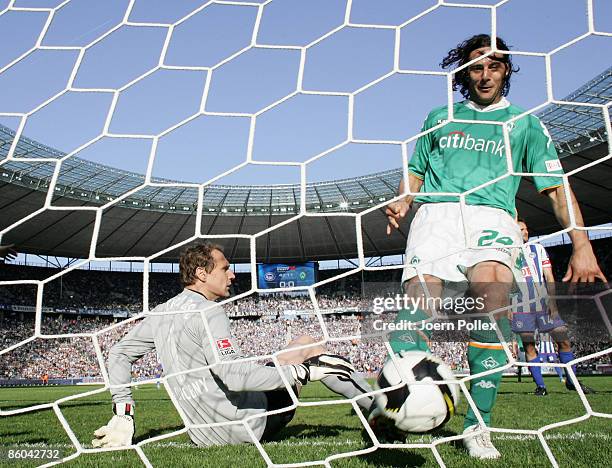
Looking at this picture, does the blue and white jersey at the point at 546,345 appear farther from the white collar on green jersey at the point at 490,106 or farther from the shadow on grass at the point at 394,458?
the shadow on grass at the point at 394,458

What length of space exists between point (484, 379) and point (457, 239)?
540 millimetres

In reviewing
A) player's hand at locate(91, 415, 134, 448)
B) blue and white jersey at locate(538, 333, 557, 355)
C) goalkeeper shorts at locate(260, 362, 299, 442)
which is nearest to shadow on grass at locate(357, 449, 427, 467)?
goalkeeper shorts at locate(260, 362, 299, 442)

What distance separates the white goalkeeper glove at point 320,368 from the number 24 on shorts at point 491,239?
0.81 meters

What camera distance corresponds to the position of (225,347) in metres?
2.08

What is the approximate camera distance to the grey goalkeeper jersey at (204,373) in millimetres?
2117

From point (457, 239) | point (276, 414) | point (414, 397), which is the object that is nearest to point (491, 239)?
point (457, 239)

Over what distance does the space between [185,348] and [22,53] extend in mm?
1298

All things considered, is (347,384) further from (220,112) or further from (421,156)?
(220,112)

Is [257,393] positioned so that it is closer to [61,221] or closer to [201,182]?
[201,182]

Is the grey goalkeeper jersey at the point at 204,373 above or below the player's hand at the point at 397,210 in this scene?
below

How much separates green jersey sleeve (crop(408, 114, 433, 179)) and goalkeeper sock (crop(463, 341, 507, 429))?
0.84m

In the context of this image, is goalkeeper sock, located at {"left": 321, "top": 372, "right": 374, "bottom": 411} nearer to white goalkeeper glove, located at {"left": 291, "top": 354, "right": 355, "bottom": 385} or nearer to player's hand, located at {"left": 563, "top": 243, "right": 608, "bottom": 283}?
white goalkeeper glove, located at {"left": 291, "top": 354, "right": 355, "bottom": 385}

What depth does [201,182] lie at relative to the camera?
1.95 metres

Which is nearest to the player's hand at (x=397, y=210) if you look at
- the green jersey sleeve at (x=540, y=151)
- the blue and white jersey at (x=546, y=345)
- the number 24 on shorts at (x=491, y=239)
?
the number 24 on shorts at (x=491, y=239)
